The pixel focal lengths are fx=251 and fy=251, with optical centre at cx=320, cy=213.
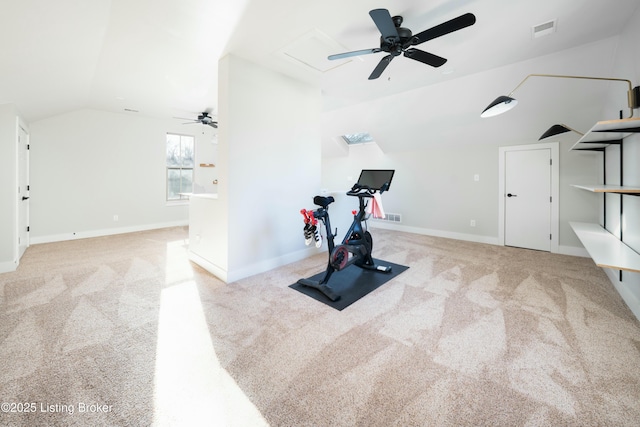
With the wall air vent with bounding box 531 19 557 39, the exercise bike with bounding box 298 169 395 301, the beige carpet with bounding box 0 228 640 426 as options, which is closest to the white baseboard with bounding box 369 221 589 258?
the beige carpet with bounding box 0 228 640 426

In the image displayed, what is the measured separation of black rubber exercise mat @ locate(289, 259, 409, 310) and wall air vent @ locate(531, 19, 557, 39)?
307 centimetres

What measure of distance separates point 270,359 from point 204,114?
16.4 feet

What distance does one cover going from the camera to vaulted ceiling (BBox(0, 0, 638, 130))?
2.21 meters

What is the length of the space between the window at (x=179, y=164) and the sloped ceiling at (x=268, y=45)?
2088 millimetres

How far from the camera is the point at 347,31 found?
2602 mm

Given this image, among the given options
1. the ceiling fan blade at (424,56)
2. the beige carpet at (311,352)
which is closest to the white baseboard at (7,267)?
the beige carpet at (311,352)

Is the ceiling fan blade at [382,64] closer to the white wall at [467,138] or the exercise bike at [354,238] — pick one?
the exercise bike at [354,238]

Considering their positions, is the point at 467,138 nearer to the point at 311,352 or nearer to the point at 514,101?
the point at 514,101

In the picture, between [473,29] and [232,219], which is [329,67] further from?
[232,219]

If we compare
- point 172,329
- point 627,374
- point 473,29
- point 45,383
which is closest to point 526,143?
point 473,29

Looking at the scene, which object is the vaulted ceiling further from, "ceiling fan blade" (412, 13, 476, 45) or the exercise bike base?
the exercise bike base

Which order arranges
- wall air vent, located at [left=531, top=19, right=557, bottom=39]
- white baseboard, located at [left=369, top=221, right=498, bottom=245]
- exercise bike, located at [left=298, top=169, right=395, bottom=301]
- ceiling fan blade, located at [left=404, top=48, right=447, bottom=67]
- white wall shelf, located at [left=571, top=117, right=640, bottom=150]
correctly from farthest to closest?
white baseboard, located at [left=369, top=221, right=498, bottom=245]
exercise bike, located at [left=298, top=169, right=395, bottom=301]
wall air vent, located at [left=531, top=19, right=557, bottom=39]
ceiling fan blade, located at [left=404, top=48, right=447, bottom=67]
white wall shelf, located at [left=571, top=117, right=640, bottom=150]

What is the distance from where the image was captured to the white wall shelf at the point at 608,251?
169cm

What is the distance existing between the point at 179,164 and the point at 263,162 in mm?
4442
